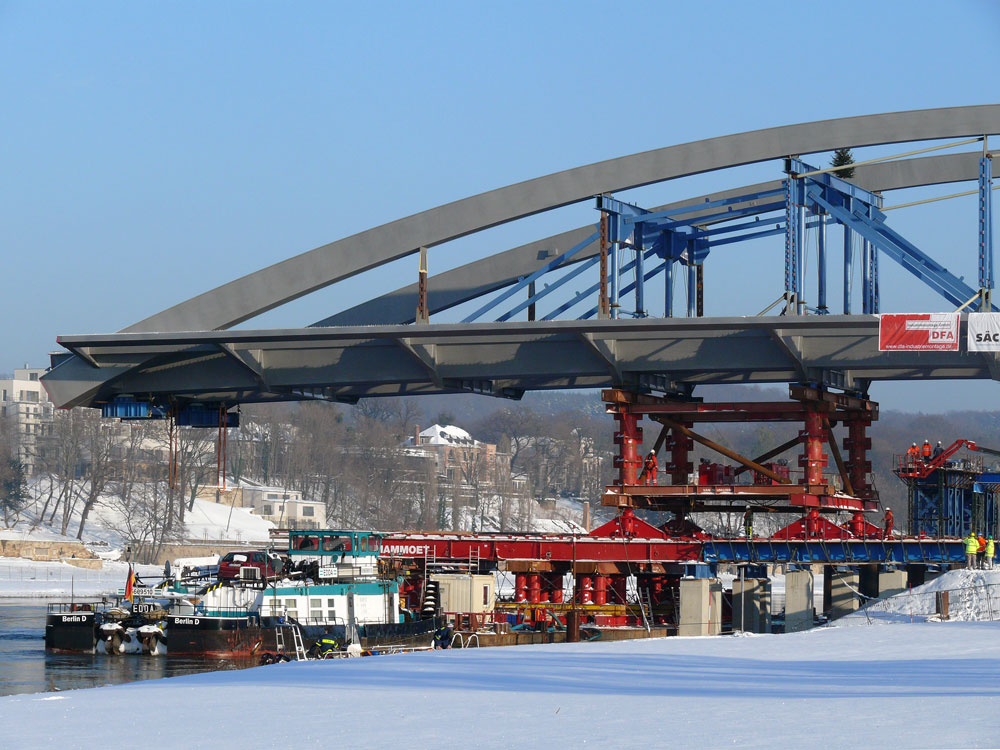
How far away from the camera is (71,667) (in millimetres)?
43375

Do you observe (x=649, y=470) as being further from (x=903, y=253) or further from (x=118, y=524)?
(x=118, y=524)

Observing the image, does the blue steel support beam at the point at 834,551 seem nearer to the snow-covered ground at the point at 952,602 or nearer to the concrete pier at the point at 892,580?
the concrete pier at the point at 892,580

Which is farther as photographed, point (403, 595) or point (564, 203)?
point (403, 595)

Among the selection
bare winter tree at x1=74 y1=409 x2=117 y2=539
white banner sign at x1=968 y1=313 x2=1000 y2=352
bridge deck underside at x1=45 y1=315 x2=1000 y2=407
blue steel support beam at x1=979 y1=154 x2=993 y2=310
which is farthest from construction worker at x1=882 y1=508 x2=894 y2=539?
bare winter tree at x1=74 y1=409 x2=117 y2=539

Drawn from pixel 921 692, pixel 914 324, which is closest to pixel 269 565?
pixel 914 324

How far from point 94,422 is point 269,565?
3944 inches

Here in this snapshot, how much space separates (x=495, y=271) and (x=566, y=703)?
4315 centimetres

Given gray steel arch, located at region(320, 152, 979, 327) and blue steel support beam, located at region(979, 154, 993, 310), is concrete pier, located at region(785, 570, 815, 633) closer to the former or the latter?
blue steel support beam, located at region(979, 154, 993, 310)

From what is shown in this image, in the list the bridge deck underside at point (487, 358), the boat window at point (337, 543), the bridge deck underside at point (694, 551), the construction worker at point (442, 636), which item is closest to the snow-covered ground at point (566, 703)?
the construction worker at point (442, 636)

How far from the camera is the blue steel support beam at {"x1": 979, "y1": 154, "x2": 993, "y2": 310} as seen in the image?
46.6 metres

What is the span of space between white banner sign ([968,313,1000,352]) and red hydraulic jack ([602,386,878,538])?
28.2ft

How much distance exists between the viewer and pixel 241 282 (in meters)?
52.3

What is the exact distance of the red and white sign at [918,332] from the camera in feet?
154

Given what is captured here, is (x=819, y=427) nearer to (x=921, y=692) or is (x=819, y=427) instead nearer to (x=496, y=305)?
(x=496, y=305)
